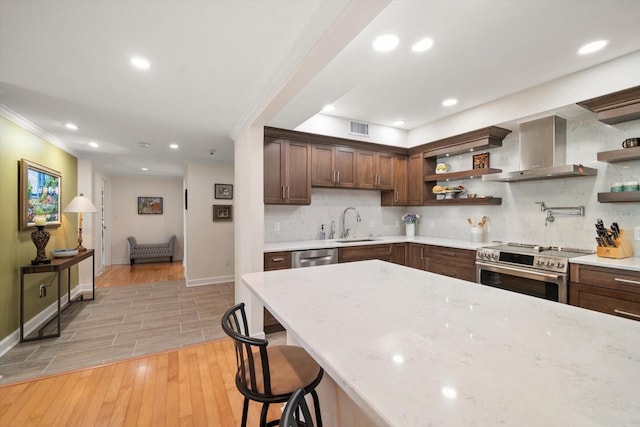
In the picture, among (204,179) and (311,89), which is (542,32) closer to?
(311,89)

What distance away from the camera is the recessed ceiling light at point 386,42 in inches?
69.5

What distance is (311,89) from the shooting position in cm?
225

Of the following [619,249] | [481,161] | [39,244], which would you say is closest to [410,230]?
[481,161]

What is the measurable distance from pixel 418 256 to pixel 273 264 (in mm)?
2015

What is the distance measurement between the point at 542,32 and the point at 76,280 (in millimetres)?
6668

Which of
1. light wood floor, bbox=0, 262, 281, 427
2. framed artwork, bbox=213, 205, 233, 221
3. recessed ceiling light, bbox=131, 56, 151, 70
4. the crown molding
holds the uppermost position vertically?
recessed ceiling light, bbox=131, 56, 151, 70

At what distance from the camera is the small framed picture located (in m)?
3.64

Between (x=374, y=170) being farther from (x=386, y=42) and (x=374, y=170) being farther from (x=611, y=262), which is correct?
(x=611, y=262)

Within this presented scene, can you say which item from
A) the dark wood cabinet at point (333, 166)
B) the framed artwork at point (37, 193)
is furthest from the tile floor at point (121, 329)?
the dark wood cabinet at point (333, 166)

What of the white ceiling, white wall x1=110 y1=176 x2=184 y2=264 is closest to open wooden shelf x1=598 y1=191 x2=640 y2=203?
the white ceiling

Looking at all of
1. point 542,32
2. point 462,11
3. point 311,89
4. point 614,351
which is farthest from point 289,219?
point 614,351

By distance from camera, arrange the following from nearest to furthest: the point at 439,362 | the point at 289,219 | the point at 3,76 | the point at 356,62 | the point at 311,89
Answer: the point at 439,362 < the point at 356,62 < the point at 3,76 < the point at 311,89 < the point at 289,219

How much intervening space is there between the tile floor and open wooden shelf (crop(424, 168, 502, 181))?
343 centimetres

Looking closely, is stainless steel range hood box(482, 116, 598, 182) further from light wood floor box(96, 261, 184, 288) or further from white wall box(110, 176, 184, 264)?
white wall box(110, 176, 184, 264)
